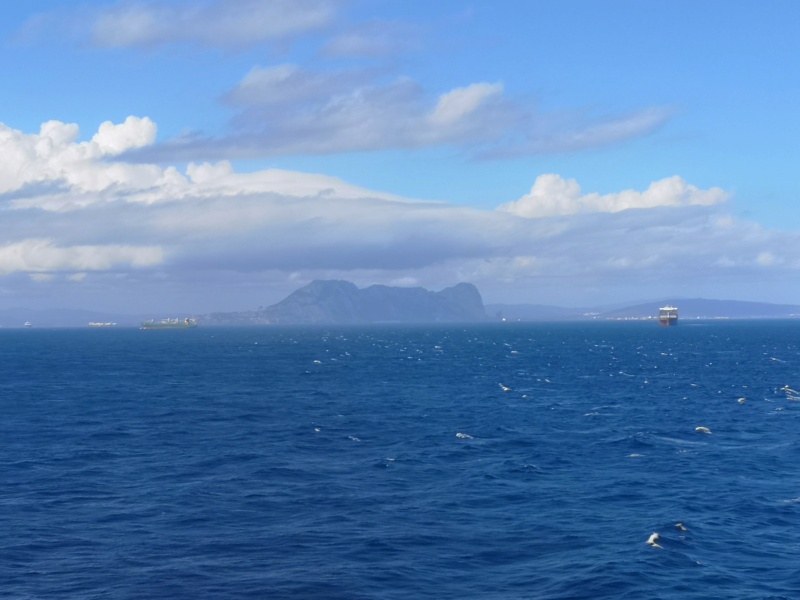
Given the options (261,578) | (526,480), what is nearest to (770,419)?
(526,480)

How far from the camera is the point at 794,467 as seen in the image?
253 ft

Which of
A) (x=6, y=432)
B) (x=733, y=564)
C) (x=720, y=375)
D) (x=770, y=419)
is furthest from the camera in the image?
(x=720, y=375)

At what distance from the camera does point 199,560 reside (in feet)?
164

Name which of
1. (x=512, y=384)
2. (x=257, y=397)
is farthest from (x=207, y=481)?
(x=512, y=384)

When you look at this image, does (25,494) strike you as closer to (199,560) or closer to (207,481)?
(207,481)

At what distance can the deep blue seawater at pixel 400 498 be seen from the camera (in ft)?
156

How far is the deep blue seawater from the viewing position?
156 feet

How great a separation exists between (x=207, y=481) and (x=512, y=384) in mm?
91824

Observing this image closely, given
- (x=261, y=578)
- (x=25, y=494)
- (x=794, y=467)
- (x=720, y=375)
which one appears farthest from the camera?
(x=720, y=375)

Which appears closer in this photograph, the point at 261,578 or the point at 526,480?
the point at 261,578

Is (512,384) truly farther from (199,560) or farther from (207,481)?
(199,560)

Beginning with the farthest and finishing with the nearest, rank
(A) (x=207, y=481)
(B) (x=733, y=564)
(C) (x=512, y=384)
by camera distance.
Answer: (C) (x=512, y=384) < (A) (x=207, y=481) < (B) (x=733, y=564)

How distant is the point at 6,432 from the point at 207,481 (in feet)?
131

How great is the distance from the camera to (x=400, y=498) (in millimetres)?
65812
